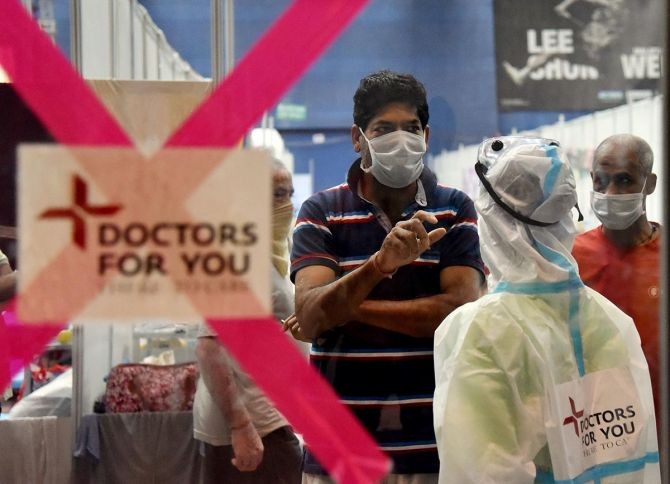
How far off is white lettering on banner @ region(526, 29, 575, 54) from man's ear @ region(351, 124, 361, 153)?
0.32 meters

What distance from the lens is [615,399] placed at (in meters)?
1.66

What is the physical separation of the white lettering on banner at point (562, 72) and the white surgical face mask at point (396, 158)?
27 cm

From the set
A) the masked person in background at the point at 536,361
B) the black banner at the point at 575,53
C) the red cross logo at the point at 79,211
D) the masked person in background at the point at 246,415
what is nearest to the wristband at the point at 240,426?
the masked person in background at the point at 246,415

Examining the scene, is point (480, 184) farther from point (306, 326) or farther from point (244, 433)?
point (244, 433)

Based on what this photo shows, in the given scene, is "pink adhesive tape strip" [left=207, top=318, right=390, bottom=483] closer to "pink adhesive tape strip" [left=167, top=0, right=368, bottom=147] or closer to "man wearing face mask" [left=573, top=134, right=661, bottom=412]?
"pink adhesive tape strip" [left=167, top=0, right=368, bottom=147]

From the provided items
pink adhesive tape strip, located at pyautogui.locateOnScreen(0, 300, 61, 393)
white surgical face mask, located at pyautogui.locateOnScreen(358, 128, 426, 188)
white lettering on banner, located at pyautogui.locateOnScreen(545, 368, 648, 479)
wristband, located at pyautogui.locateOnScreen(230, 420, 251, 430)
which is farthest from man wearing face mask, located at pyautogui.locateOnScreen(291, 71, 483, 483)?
pink adhesive tape strip, located at pyautogui.locateOnScreen(0, 300, 61, 393)

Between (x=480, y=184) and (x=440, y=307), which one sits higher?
(x=480, y=184)

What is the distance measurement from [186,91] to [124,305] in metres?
0.30

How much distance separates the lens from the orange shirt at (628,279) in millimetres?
1732

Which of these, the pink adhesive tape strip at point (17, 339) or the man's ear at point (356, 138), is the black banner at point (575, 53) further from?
the pink adhesive tape strip at point (17, 339)

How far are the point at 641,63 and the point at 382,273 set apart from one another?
0.58m

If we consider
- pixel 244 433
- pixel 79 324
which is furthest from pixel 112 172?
pixel 244 433

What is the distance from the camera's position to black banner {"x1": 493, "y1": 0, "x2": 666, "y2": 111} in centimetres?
157

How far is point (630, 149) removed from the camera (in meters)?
1.73
